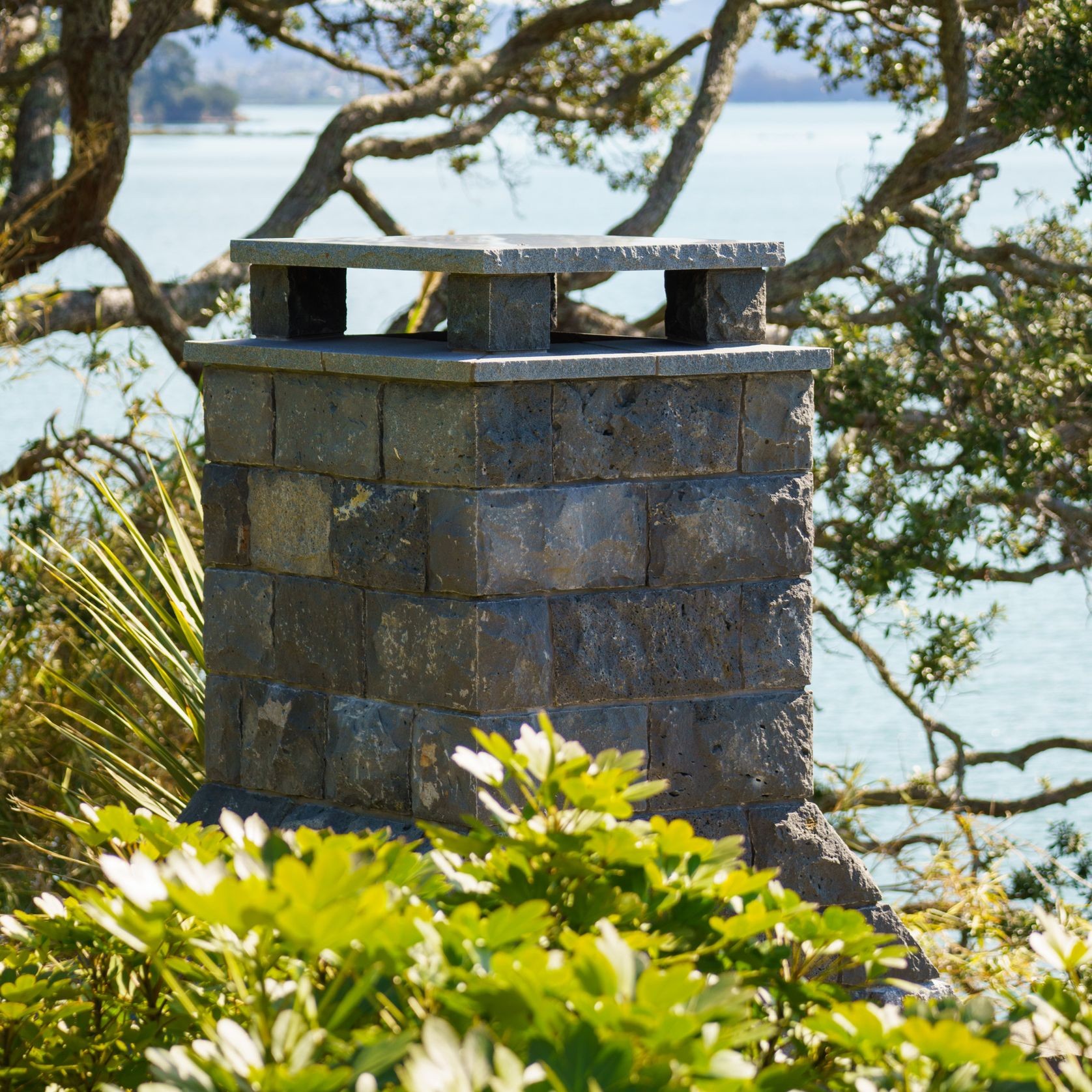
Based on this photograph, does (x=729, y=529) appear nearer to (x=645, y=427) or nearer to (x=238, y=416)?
(x=645, y=427)

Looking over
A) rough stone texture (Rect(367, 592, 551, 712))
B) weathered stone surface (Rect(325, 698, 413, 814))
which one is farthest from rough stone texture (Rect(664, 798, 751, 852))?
weathered stone surface (Rect(325, 698, 413, 814))

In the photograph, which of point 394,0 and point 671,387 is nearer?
point 671,387

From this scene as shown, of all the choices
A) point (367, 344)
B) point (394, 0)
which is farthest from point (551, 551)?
point (394, 0)

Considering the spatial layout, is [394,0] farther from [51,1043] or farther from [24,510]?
[51,1043]

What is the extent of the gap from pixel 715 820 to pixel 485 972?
4.60ft

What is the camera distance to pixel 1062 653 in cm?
1186

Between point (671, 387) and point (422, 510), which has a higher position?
point (671, 387)

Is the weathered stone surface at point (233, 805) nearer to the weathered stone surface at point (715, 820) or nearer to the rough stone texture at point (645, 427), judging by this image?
the weathered stone surface at point (715, 820)

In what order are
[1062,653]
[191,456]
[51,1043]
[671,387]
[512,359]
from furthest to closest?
[1062,653] → [191,456] → [671,387] → [512,359] → [51,1043]

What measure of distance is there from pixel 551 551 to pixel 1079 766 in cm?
1054

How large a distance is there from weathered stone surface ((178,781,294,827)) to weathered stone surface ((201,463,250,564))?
0.46 meters

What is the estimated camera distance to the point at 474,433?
2.62 metres

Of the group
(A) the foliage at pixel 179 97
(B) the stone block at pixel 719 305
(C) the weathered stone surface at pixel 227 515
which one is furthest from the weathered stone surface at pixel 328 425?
(A) the foliage at pixel 179 97

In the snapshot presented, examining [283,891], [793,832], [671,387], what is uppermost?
[671,387]
